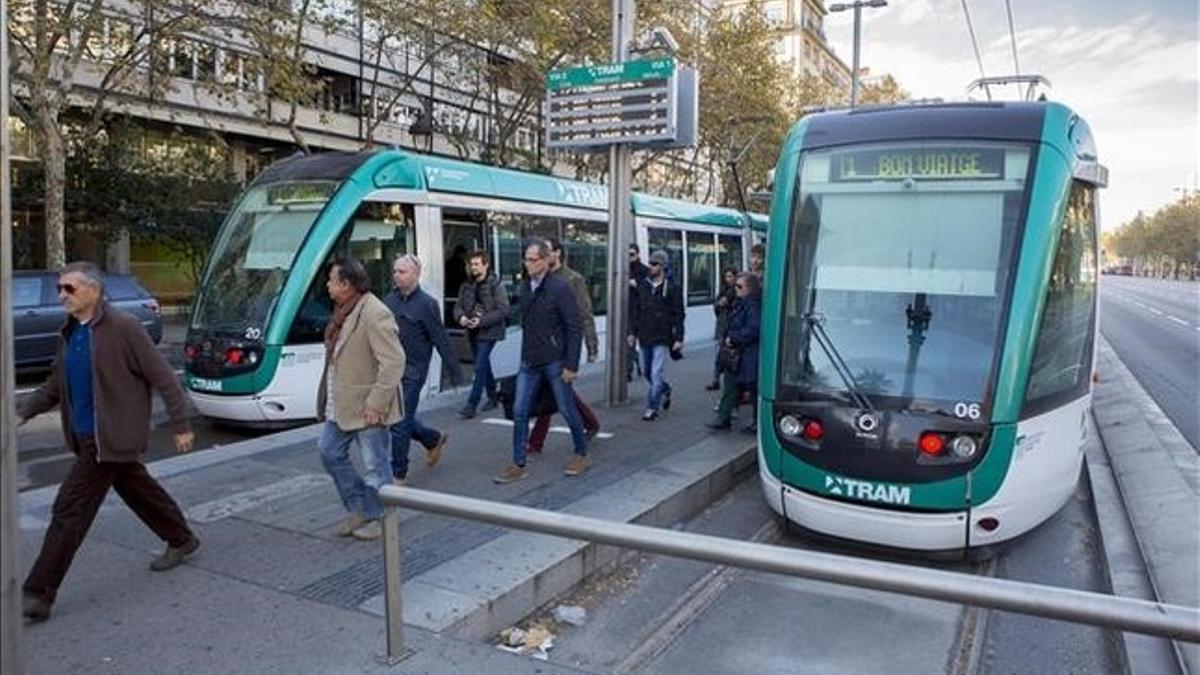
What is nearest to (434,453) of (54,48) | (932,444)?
(932,444)

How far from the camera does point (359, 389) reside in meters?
5.19

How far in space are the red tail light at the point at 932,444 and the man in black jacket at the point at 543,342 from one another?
2546 mm

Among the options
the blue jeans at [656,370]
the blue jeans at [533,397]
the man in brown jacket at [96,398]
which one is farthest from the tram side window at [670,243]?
the man in brown jacket at [96,398]

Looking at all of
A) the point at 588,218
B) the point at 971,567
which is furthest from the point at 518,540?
the point at 588,218

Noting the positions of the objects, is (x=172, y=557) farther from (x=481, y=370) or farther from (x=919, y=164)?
(x=919, y=164)

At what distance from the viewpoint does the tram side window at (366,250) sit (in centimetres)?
901

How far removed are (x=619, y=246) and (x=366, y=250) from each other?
2.73m

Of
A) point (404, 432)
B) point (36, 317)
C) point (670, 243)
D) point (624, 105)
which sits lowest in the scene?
point (404, 432)

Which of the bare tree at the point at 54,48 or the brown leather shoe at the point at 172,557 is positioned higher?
the bare tree at the point at 54,48

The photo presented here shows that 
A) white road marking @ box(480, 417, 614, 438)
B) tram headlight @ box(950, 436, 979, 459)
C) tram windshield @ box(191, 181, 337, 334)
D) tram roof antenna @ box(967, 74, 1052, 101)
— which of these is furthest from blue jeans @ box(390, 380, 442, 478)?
tram roof antenna @ box(967, 74, 1052, 101)

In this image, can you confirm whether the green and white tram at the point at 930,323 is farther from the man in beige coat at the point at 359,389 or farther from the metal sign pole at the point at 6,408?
the metal sign pole at the point at 6,408

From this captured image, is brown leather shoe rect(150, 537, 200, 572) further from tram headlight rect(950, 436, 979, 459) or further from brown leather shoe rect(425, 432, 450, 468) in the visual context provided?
tram headlight rect(950, 436, 979, 459)

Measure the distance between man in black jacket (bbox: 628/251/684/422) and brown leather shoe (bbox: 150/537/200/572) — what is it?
527cm

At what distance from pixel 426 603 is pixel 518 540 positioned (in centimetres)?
100
